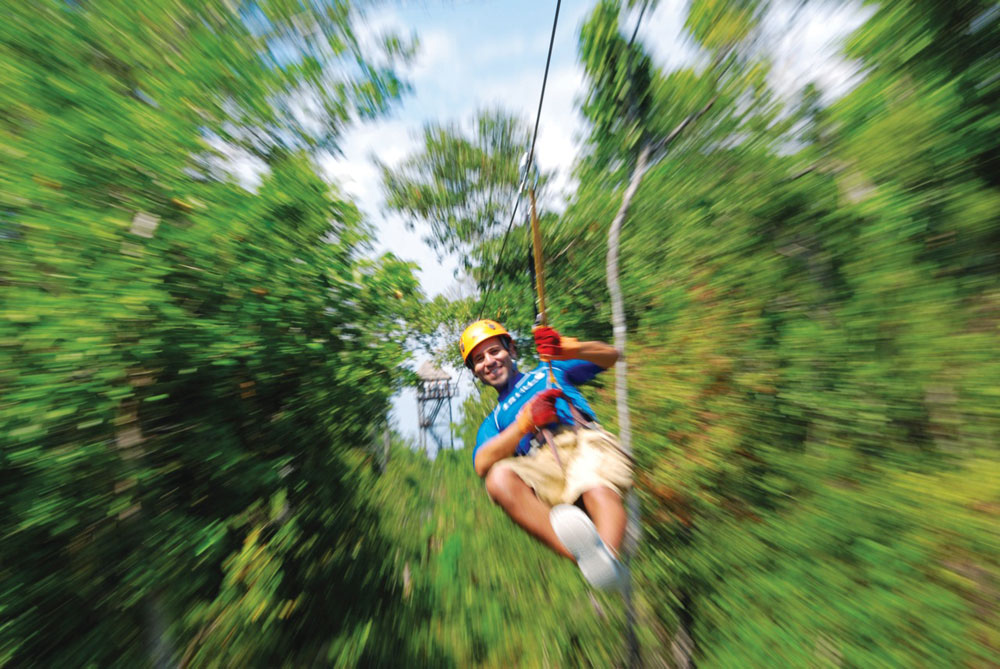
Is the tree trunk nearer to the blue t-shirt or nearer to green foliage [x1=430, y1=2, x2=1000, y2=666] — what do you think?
green foliage [x1=430, y1=2, x2=1000, y2=666]

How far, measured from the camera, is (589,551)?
2021 mm

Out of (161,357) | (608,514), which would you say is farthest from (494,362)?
(161,357)

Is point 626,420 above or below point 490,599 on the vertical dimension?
above

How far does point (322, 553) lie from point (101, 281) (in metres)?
3.14

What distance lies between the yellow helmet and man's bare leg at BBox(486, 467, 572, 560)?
1.41 m

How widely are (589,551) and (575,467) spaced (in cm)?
77

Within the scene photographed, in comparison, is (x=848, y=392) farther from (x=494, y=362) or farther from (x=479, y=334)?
(x=479, y=334)

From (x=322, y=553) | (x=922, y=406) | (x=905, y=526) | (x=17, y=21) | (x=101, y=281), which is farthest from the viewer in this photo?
(x=322, y=553)

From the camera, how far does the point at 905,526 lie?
2338mm

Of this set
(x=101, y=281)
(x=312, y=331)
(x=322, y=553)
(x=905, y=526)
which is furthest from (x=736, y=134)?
Answer: (x=322, y=553)

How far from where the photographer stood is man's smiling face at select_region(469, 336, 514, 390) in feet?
12.1

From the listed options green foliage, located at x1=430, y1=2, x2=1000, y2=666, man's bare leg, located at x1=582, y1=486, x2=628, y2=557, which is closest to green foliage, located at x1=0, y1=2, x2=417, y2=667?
man's bare leg, located at x1=582, y1=486, x2=628, y2=557

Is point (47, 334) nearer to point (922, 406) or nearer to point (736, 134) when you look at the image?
point (922, 406)

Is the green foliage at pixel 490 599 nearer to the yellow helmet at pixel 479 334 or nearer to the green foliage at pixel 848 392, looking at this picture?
the green foliage at pixel 848 392
